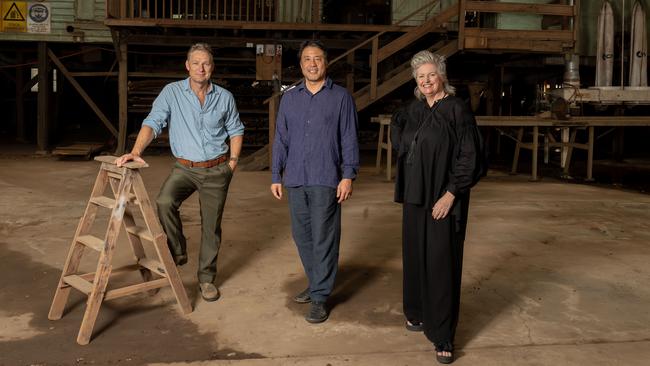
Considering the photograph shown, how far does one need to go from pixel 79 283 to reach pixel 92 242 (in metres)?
0.27

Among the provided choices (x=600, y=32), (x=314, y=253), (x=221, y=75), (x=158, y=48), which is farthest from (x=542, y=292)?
(x=158, y=48)

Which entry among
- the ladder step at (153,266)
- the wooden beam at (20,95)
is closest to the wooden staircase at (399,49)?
the ladder step at (153,266)

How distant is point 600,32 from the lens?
1342cm

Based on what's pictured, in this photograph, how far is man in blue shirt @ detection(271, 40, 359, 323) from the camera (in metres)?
4.21

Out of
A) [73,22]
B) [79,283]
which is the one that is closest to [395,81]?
[73,22]

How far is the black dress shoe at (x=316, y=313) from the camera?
14.0 feet

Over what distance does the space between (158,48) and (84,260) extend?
10.2m

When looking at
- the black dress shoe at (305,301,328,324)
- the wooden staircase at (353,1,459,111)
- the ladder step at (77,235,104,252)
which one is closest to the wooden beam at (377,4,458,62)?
the wooden staircase at (353,1,459,111)

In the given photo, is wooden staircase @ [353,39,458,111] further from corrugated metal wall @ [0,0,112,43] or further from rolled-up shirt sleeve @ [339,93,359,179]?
rolled-up shirt sleeve @ [339,93,359,179]

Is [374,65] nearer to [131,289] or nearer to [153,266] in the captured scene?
[153,266]

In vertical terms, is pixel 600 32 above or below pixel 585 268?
above

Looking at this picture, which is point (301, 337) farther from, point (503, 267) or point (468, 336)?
point (503, 267)

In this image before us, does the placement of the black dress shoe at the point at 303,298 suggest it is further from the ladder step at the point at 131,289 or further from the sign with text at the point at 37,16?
the sign with text at the point at 37,16

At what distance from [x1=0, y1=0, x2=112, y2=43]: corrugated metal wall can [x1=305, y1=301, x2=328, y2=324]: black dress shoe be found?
1175cm
